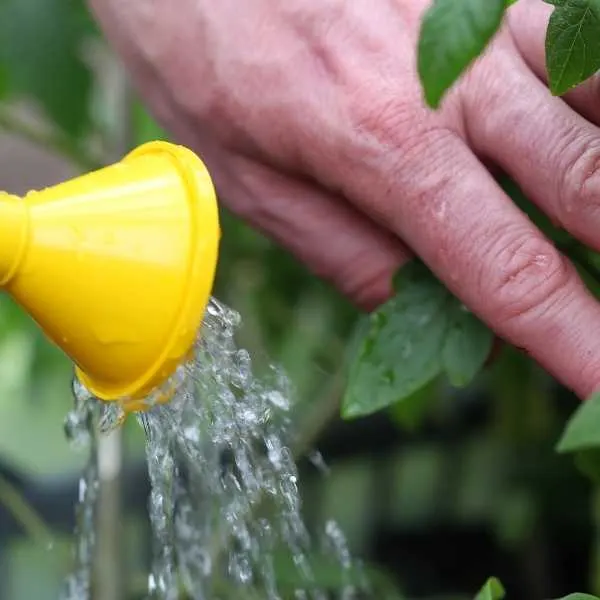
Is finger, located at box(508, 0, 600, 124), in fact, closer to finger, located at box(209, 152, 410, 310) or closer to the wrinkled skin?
the wrinkled skin

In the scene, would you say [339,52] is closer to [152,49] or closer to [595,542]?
[152,49]

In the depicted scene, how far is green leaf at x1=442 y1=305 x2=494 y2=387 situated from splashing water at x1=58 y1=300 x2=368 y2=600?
102 millimetres

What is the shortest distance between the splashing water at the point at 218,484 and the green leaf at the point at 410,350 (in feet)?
0.23

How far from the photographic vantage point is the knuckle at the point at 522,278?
21.1 inches

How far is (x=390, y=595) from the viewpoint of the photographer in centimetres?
98

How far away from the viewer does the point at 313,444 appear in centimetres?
111

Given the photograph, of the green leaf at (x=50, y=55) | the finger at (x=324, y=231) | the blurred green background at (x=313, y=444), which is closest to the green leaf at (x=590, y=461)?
the finger at (x=324, y=231)

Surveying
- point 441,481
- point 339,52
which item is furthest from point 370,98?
point 441,481

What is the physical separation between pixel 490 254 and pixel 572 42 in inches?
6.0

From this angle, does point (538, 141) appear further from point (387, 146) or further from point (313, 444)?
point (313, 444)

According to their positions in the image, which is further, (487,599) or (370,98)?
(370,98)

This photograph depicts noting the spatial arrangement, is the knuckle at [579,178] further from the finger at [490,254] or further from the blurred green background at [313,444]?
the blurred green background at [313,444]

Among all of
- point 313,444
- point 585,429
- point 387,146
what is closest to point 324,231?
point 387,146

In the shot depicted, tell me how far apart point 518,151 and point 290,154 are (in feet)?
0.42
